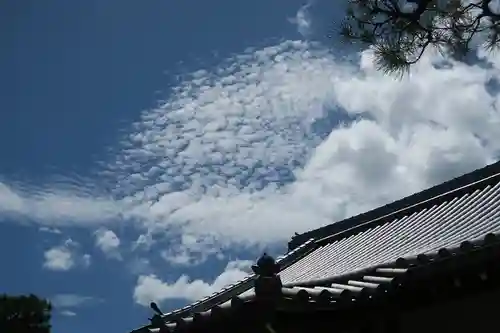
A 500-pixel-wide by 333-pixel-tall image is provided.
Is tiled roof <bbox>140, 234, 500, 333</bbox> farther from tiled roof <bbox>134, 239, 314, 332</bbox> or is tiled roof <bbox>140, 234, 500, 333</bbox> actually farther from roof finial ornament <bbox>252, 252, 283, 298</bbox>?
tiled roof <bbox>134, 239, 314, 332</bbox>

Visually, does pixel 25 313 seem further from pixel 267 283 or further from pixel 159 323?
pixel 267 283

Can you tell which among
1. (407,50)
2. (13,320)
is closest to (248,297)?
(407,50)

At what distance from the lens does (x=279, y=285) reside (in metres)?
5.04

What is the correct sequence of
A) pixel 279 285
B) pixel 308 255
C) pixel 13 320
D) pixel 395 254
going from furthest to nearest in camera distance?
pixel 13 320, pixel 308 255, pixel 395 254, pixel 279 285

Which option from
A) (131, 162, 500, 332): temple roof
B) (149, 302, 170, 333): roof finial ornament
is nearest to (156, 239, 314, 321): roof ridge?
(131, 162, 500, 332): temple roof

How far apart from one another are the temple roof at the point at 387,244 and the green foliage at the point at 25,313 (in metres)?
11.5

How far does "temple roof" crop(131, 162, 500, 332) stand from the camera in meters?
5.20

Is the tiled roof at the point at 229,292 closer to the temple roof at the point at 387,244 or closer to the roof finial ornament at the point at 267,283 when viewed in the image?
the temple roof at the point at 387,244

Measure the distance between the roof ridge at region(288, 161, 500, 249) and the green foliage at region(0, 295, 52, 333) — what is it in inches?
475

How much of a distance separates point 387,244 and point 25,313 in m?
15.6

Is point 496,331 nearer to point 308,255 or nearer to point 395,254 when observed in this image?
point 395,254

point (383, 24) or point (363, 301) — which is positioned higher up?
point (383, 24)

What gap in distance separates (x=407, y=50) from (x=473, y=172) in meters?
4.73

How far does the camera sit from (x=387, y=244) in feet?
29.1
